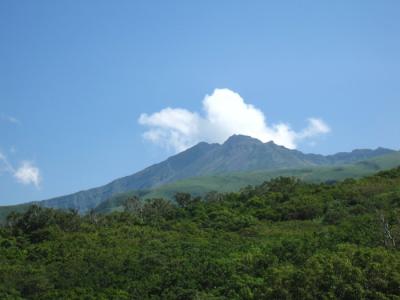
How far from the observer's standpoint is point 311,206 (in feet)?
267

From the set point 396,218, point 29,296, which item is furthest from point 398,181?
point 29,296

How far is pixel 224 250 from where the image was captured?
192 ft

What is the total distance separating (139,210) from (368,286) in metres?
75.5

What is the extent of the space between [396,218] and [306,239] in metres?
9.45

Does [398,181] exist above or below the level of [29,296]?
above

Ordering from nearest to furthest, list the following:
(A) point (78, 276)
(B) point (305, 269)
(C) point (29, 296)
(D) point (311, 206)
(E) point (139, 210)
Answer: (B) point (305, 269) < (C) point (29, 296) < (A) point (78, 276) < (D) point (311, 206) < (E) point (139, 210)

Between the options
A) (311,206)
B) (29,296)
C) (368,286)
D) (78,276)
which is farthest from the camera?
(311,206)

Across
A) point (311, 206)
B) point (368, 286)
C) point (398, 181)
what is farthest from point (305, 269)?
point (398, 181)

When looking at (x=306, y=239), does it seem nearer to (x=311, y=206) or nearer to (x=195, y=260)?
(x=195, y=260)

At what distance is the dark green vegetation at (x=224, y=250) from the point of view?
122 feet

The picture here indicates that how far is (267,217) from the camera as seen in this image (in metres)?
83.4

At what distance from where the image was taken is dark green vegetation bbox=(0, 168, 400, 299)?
3706cm

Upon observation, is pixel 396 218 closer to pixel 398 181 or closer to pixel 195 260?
pixel 195 260

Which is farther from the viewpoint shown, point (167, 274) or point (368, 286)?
point (167, 274)
